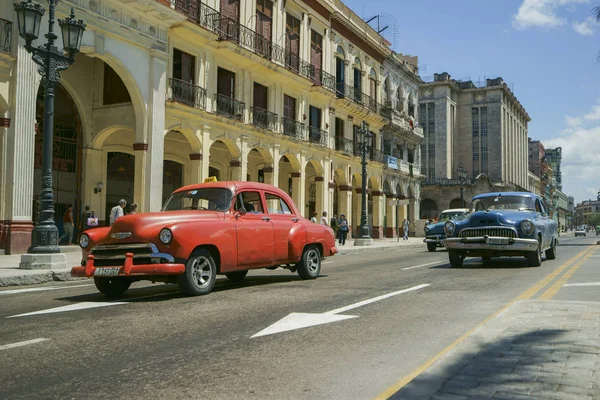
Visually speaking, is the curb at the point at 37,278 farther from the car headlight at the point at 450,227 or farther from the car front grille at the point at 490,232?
the car front grille at the point at 490,232

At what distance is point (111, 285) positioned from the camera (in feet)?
27.8

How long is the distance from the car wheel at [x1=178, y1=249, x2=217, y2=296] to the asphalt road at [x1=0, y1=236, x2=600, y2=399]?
15 centimetres

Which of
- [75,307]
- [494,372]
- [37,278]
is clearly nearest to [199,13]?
[37,278]

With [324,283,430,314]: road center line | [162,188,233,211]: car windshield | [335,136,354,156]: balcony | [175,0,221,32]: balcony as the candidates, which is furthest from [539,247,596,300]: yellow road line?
[335,136,354,156]: balcony

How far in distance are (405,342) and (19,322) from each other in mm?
4156

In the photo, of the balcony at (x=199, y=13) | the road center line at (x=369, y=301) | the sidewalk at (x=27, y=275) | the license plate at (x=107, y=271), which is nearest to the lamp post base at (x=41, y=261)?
the sidewalk at (x=27, y=275)

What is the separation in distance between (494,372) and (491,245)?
9.48 m

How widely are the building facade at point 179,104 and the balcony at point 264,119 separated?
0.18ft

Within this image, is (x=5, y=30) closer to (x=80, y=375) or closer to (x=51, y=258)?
(x=51, y=258)

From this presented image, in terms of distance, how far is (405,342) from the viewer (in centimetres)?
500

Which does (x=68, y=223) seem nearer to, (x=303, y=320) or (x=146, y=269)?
(x=146, y=269)

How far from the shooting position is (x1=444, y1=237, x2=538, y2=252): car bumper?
12594mm

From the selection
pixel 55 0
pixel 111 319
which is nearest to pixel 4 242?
pixel 55 0

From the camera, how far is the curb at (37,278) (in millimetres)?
10223
